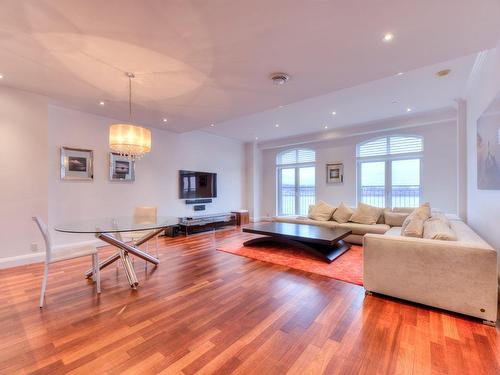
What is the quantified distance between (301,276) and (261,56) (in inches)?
104

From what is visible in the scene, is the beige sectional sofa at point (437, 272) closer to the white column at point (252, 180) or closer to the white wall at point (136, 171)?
the white wall at point (136, 171)

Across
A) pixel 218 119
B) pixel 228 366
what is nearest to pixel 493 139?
pixel 228 366

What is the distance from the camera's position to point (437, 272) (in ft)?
7.01

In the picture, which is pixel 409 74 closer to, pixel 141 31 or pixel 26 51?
pixel 141 31

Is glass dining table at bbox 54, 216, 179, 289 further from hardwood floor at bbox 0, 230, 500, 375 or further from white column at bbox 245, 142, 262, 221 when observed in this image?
white column at bbox 245, 142, 262, 221

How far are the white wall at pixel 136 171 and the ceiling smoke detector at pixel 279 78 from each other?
3501mm

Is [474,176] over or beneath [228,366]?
over

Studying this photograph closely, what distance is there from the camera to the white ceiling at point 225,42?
5.83 feet

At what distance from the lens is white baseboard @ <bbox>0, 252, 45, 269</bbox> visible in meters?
3.31

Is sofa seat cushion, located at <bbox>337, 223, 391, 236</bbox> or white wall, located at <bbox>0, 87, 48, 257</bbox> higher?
white wall, located at <bbox>0, 87, 48, 257</bbox>

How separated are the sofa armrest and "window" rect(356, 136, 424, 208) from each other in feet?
13.3

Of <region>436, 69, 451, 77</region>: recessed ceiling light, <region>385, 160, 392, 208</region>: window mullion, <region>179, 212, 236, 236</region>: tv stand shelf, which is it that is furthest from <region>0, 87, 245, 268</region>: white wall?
<region>436, 69, 451, 77</region>: recessed ceiling light

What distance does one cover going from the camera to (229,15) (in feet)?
6.04

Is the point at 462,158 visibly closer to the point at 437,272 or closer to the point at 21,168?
the point at 437,272
